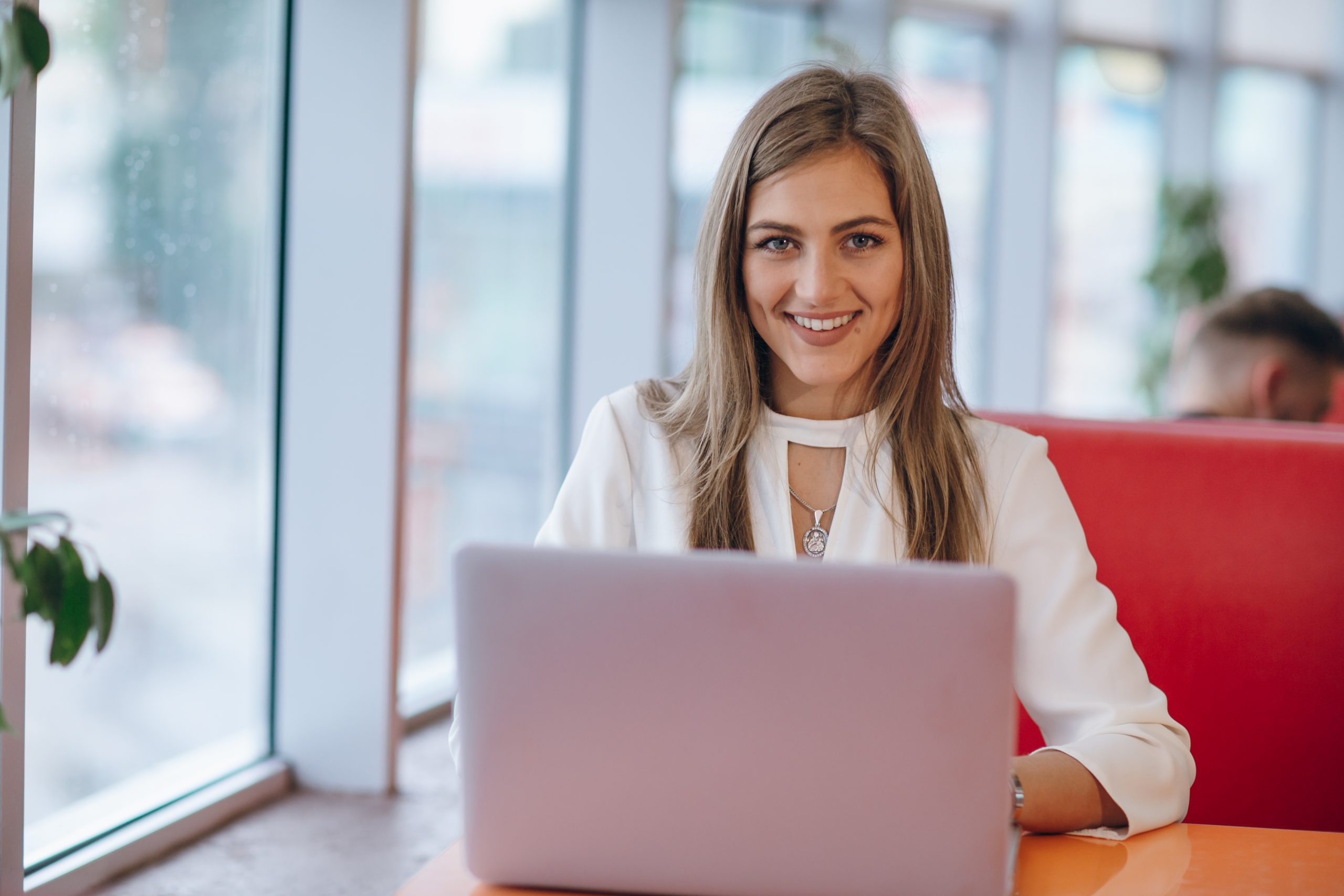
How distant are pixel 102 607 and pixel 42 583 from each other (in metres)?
0.07

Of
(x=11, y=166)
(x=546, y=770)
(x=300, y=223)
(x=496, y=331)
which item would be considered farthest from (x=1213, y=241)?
(x=546, y=770)

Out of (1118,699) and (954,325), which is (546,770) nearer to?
(1118,699)

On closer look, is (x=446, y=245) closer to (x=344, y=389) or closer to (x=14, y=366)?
(x=344, y=389)

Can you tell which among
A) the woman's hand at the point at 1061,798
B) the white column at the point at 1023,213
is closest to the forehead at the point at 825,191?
the woman's hand at the point at 1061,798

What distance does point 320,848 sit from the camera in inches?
99.0

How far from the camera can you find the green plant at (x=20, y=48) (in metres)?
1.14

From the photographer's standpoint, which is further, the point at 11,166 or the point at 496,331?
the point at 496,331

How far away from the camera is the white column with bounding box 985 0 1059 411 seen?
5898mm

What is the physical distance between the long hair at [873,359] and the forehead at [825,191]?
1 centimetres

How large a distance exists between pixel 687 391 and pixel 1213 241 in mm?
5341

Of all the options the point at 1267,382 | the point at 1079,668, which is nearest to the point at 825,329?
the point at 1079,668

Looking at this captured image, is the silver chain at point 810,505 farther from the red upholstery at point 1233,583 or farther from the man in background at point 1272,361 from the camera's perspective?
the man in background at point 1272,361

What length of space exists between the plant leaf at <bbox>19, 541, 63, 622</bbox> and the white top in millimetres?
508

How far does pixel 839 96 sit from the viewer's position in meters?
1.49
